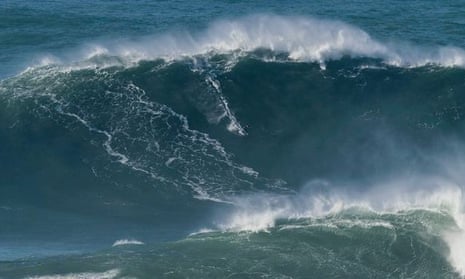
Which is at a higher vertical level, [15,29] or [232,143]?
[15,29]

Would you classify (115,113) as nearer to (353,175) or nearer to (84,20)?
(353,175)

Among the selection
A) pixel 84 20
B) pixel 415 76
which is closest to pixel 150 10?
pixel 84 20

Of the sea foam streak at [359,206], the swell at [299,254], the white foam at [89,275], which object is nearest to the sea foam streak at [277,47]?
the sea foam streak at [359,206]

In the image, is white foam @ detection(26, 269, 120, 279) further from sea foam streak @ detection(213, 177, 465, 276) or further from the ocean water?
sea foam streak @ detection(213, 177, 465, 276)

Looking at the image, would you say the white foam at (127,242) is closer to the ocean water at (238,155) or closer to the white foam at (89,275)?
the ocean water at (238,155)

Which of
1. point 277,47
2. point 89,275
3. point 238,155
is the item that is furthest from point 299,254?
point 277,47

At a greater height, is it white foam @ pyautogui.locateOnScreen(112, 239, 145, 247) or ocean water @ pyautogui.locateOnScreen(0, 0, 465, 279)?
ocean water @ pyautogui.locateOnScreen(0, 0, 465, 279)

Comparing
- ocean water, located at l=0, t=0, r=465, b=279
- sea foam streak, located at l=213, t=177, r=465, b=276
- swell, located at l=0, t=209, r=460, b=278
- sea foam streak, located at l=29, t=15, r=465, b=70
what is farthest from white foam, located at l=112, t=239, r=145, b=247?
sea foam streak, located at l=29, t=15, r=465, b=70
